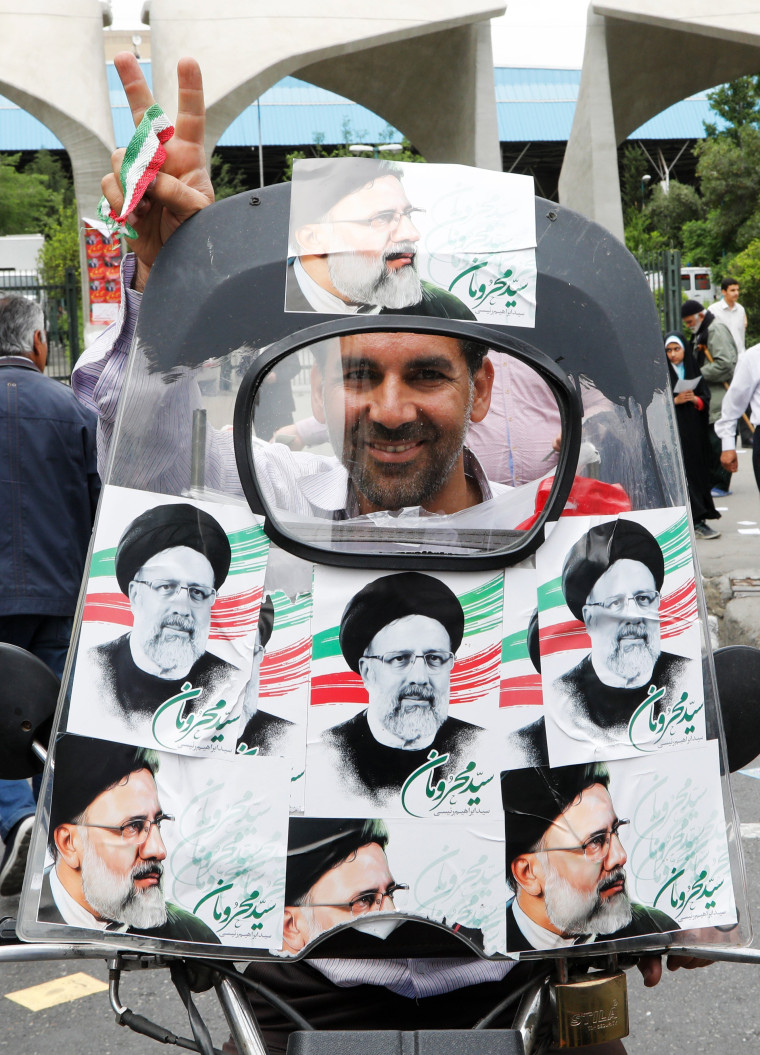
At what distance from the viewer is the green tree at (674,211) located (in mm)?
40938

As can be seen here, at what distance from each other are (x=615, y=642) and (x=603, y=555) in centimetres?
11

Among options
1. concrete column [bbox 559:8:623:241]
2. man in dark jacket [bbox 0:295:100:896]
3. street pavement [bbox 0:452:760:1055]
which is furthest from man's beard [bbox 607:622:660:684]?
concrete column [bbox 559:8:623:241]

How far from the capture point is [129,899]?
1.34 metres

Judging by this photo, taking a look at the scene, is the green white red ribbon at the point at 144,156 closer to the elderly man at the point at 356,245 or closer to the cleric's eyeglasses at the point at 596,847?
the elderly man at the point at 356,245

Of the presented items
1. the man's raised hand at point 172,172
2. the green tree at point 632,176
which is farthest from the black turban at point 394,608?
the green tree at point 632,176

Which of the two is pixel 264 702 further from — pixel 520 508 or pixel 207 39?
pixel 207 39

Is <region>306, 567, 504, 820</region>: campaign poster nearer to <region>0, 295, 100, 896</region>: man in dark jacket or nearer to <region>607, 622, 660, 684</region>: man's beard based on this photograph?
<region>607, 622, 660, 684</region>: man's beard

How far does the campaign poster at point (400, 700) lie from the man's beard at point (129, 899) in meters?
0.21

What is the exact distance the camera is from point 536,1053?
Answer: 1415 mm

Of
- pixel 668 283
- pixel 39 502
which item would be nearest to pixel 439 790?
pixel 39 502

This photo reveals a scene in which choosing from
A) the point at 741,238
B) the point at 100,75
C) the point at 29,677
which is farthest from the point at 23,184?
the point at 29,677

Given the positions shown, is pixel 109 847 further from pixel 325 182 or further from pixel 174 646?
pixel 325 182

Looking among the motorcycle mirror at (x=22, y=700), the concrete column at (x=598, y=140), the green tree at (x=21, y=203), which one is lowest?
the motorcycle mirror at (x=22, y=700)

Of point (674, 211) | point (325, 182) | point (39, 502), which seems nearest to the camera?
point (325, 182)
